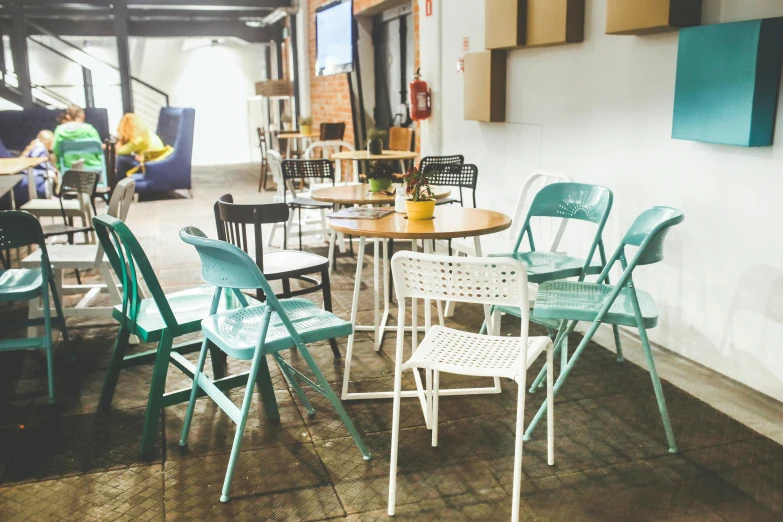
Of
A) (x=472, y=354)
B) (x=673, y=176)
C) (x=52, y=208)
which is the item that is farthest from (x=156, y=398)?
(x=52, y=208)

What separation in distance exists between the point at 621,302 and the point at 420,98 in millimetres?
3956

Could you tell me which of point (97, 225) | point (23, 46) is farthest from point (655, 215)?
point (23, 46)

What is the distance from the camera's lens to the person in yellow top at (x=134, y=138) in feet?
30.2

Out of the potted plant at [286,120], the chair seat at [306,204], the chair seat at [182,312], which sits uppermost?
the potted plant at [286,120]

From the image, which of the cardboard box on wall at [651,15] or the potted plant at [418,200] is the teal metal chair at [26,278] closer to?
the potted plant at [418,200]

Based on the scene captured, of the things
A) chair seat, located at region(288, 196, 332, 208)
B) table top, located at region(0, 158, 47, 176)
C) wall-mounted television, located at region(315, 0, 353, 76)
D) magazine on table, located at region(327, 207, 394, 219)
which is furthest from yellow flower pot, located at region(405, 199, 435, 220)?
wall-mounted television, located at region(315, 0, 353, 76)

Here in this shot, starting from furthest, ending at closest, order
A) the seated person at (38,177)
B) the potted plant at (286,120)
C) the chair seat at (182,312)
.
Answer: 1. the potted plant at (286,120)
2. the seated person at (38,177)
3. the chair seat at (182,312)

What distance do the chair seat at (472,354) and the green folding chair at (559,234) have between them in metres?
0.73

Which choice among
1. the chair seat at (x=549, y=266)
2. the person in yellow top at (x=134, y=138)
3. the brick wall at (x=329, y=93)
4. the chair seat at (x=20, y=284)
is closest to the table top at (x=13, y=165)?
the chair seat at (x=20, y=284)

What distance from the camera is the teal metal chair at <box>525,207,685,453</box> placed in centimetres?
259

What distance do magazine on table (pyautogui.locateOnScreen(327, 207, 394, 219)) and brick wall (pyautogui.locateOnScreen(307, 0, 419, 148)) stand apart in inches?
205

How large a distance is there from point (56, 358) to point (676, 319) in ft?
10.2

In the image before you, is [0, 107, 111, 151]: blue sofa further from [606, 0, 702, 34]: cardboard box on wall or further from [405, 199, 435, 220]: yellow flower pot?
[606, 0, 702, 34]: cardboard box on wall

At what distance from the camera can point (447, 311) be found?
14.1ft
